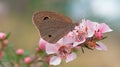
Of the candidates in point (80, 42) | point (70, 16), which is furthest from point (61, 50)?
point (70, 16)

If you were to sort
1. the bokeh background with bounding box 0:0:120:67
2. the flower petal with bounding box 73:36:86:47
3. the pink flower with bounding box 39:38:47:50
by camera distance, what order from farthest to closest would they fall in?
the bokeh background with bounding box 0:0:120:67 < the pink flower with bounding box 39:38:47:50 < the flower petal with bounding box 73:36:86:47

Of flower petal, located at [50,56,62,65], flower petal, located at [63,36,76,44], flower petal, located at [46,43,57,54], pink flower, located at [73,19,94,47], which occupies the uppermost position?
pink flower, located at [73,19,94,47]

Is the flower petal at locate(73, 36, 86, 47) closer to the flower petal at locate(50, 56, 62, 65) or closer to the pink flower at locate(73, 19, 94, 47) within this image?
the pink flower at locate(73, 19, 94, 47)

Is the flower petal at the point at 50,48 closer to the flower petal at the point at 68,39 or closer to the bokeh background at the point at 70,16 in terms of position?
the flower petal at the point at 68,39

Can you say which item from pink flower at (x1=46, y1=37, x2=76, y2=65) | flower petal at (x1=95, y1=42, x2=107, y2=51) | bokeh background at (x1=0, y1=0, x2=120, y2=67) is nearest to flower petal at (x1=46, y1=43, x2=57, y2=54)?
pink flower at (x1=46, y1=37, x2=76, y2=65)

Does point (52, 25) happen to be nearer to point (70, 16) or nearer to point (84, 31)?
point (84, 31)

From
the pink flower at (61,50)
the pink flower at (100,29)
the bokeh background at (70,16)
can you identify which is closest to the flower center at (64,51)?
the pink flower at (61,50)

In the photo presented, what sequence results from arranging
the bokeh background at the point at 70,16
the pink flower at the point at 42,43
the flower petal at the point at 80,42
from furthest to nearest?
the bokeh background at the point at 70,16 → the pink flower at the point at 42,43 → the flower petal at the point at 80,42
